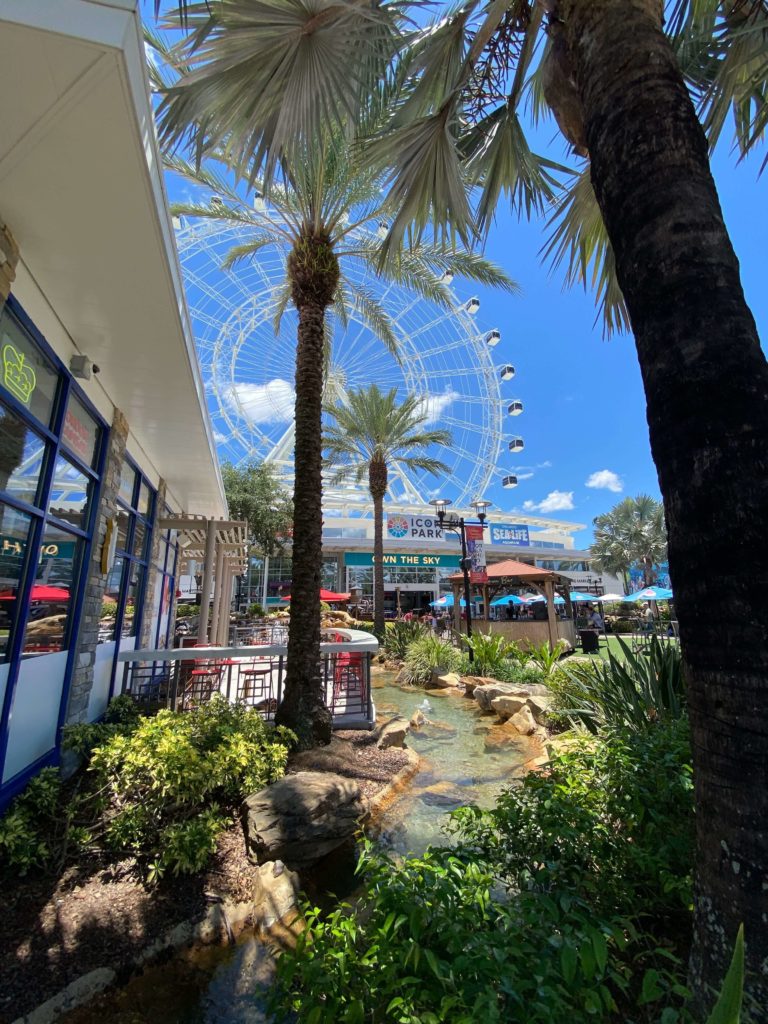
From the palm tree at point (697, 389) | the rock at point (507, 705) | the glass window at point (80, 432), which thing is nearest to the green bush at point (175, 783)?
the glass window at point (80, 432)

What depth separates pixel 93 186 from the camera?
3.01m

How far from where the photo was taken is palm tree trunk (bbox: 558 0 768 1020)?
5.10 feet

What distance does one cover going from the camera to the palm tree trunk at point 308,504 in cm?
571

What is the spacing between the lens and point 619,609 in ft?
128

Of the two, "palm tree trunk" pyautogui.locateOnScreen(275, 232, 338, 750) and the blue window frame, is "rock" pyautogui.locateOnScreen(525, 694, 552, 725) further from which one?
the blue window frame

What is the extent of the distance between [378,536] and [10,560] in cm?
1535

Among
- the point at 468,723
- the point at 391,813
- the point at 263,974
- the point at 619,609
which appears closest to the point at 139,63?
the point at 263,974

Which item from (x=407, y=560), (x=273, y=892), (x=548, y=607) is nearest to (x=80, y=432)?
(x=273, y=892)

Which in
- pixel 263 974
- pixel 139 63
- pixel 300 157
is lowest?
pixel 263 974

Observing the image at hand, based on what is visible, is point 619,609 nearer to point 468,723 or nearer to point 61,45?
point 468,723

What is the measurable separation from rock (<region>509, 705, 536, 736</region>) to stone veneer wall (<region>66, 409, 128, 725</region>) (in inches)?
235

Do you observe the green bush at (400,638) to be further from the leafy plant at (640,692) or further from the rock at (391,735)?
the leafy plant at (640,692)

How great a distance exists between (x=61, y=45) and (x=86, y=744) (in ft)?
16.7

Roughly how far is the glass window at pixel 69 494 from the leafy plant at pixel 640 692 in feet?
18.2
